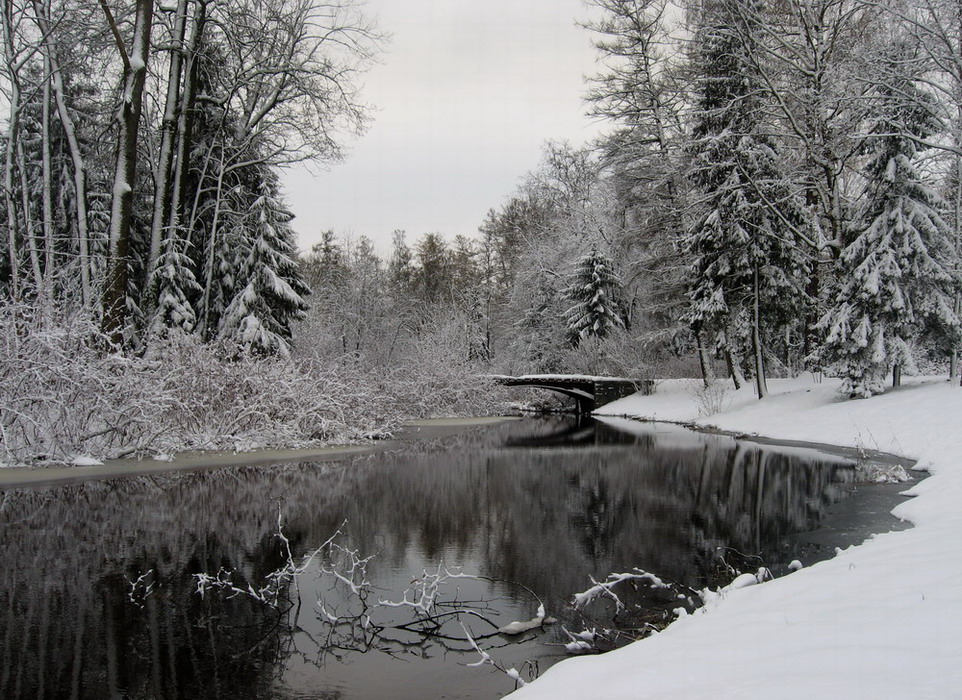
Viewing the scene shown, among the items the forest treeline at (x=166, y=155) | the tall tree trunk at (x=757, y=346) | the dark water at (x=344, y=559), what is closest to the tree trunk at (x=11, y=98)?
the forest treeline at (x=166, y=155)

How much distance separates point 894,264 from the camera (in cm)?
1933

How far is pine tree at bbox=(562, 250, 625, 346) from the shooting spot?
129 ft

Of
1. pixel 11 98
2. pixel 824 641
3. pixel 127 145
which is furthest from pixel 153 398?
pixel 824 641

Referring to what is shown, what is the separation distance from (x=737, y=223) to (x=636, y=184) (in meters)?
7.05

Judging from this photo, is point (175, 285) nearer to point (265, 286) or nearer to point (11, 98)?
point (265, 286)

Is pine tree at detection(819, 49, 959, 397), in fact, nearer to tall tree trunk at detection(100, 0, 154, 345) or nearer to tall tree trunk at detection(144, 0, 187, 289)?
tall tree trunk at detection(100, 0, 154, 345)

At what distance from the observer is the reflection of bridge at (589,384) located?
35125mm

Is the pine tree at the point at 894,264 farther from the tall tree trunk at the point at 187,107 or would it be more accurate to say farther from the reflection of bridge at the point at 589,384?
the tall tree trunk at the point at 187,107

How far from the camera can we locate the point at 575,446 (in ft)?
70.6

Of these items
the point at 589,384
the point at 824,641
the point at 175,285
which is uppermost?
the point at 175,285

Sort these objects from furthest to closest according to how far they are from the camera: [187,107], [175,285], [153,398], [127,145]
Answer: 1. [175,285]
2. [187,107]
3. [127,145]
4. [153,398]

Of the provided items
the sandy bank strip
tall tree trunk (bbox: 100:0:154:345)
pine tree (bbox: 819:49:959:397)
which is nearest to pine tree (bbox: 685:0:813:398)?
pine tree (bbox: 819:49:959:397)

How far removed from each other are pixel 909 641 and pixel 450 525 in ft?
22.0

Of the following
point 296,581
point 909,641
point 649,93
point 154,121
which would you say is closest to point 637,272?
point 649,93
